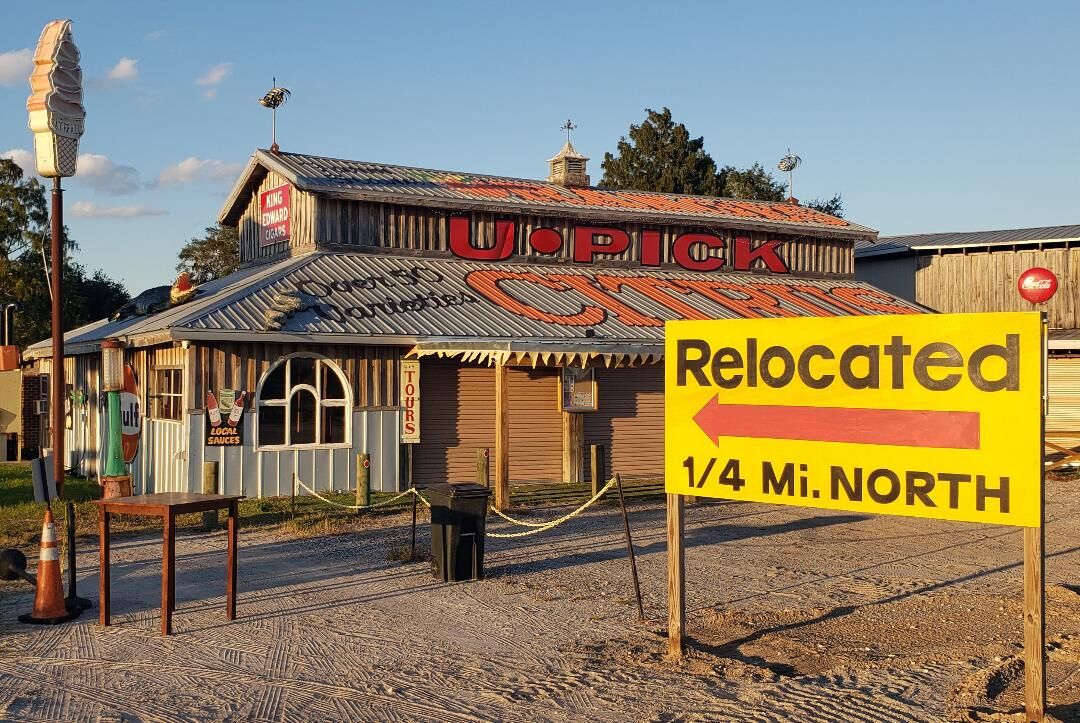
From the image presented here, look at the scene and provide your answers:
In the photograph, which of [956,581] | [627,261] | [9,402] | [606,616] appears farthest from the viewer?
[627,261]

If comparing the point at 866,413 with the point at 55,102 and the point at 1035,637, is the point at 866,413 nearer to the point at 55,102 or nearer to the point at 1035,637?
the point at 1035,637

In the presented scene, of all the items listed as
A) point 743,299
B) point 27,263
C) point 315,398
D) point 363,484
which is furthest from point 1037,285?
point 27,263

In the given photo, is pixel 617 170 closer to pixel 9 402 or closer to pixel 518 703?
pixel 9 402

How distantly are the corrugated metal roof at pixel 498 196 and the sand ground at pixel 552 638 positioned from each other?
1080 centimetres

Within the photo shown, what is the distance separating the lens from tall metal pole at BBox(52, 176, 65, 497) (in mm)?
15961

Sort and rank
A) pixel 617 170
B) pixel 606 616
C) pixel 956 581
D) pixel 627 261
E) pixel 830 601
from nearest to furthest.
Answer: pixel 606 616, pixel 830 601, pixel 956 581, pixel 627 261, pixel 617 170

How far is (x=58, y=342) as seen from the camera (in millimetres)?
16375

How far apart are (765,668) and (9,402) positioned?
586 inches

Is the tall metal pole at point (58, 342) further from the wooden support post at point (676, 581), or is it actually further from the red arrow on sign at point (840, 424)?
the red arrow on sign at point (840, 424)

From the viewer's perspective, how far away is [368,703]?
6953mm

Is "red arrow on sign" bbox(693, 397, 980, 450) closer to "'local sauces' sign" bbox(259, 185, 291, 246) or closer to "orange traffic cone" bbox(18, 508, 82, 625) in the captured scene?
"orange traffic cone" bbox(18, 508, 82, 625)

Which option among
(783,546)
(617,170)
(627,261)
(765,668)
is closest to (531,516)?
(783,546)

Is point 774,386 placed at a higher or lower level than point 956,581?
higher

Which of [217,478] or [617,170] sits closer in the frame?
[217,478]
